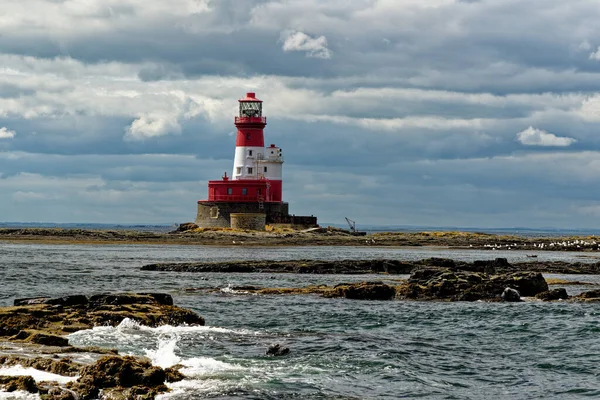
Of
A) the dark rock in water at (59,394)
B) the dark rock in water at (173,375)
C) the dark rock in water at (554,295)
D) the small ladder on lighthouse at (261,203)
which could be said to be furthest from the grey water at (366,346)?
the small ladder on lighthouse at (261,203)

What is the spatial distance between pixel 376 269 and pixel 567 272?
1029 cm

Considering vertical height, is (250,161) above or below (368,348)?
above

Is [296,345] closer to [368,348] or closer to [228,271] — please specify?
[368,348]

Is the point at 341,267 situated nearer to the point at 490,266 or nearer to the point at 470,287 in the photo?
the point at 490,266

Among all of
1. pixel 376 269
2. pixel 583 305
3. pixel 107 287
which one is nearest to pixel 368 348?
pixel 583 305

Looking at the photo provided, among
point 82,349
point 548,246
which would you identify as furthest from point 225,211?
point 82,349

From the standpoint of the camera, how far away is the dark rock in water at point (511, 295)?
31.3 metres

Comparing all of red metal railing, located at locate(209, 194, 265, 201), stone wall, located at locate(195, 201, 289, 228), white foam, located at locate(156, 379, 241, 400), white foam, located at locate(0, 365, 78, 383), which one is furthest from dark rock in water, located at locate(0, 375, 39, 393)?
red metal railing, located at locate(209, 194, 265, 201)

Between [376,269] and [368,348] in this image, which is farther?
[376,269]

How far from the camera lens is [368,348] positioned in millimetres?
21281

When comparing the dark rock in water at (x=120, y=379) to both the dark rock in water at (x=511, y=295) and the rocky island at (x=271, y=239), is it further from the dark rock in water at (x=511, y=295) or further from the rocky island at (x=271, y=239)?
the rocky island at (x=271, y=239)

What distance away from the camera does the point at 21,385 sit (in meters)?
14.2

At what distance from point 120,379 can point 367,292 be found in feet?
59.5

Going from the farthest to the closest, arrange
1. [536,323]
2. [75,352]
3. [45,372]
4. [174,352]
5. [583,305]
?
[583,305]
[536,323]
[174,352]
[75,352]
[45,372]
